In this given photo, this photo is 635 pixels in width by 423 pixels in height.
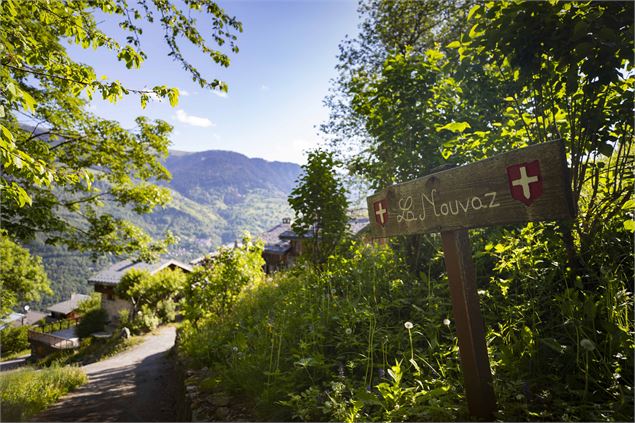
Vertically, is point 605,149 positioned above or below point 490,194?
above

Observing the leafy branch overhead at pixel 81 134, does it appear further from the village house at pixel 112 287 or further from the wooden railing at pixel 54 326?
the wooden railing at pixel 54 326

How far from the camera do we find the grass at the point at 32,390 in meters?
6.21

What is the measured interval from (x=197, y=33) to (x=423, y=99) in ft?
10.4

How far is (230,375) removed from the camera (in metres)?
4.20

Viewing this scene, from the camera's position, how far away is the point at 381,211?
2811 millimetres

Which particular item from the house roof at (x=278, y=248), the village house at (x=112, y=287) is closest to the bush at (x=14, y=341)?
the village house at (x=112, y=287)

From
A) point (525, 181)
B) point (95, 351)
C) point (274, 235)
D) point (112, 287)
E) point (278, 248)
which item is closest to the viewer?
point (525, 181)

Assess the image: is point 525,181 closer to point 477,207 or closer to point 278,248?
point 477,207

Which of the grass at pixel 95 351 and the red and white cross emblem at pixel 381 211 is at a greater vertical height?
the red and white cross emblem at pixel 381 211

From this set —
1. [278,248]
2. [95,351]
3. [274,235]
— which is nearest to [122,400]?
[95,351]

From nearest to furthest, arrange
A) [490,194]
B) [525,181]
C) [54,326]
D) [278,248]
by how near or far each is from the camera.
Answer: [525,181] < [490,194] < [278,248] < [54,326]

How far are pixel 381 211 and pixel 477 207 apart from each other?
95 cm

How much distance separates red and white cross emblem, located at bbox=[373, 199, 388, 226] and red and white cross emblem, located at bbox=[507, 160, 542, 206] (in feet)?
3.52

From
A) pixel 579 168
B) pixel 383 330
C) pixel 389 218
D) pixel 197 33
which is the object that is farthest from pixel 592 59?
pixel 197 33
